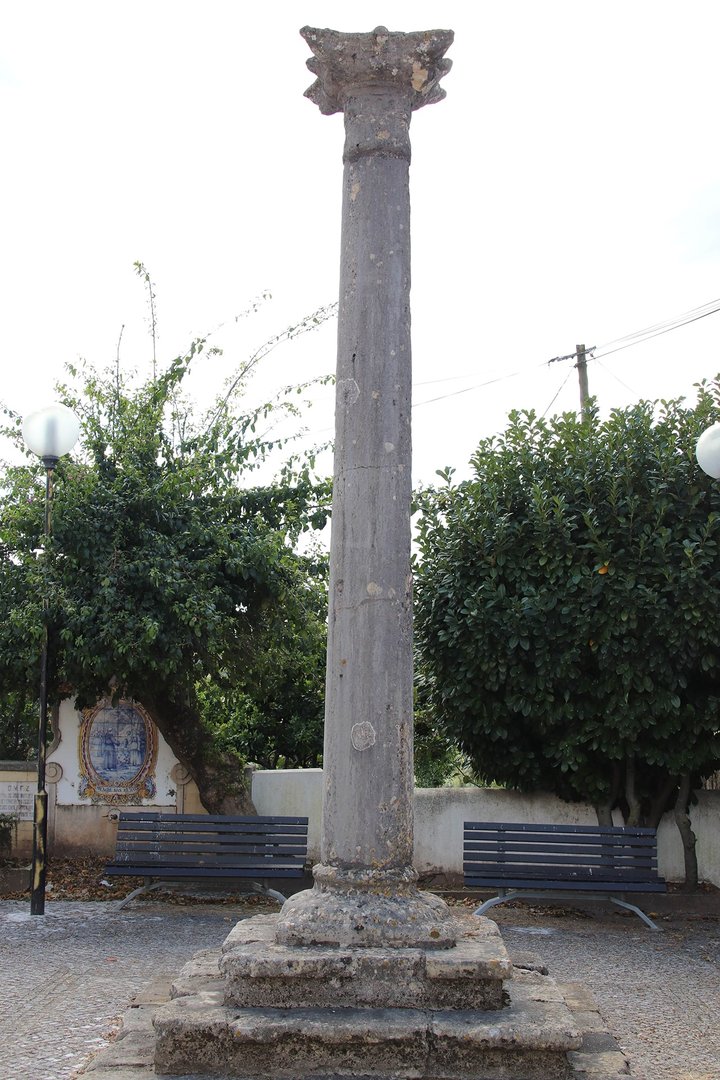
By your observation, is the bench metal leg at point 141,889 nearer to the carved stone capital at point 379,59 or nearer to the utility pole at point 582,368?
the carved stone capital at point 379,59

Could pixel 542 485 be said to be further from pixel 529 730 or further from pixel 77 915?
pixel 77 915

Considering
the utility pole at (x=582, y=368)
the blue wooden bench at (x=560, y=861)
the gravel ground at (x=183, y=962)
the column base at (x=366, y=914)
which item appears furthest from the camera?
the utility pole at (x=582, y=368)

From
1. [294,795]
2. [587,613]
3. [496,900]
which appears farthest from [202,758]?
[587,613]

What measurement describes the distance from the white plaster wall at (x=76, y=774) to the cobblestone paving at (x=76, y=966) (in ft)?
4.64

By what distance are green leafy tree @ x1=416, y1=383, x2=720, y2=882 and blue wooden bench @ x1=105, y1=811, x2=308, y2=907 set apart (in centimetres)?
189

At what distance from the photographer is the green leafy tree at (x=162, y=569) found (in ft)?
30.0

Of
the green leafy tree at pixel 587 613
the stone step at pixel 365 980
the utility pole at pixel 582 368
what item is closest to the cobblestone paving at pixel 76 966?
the stone step at pixel 365 980

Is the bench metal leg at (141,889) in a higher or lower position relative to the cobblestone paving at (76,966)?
higher

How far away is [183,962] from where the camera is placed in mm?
7070

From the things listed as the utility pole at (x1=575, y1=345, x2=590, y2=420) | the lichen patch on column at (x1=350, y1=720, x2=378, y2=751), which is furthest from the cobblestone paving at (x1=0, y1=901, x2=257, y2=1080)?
the utility pole at (x1=575, y1=345, x2=590, y2=420)

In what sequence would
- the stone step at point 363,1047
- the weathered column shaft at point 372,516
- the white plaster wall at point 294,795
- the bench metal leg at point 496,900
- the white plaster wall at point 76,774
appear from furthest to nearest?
1. the white plaster wall at point 76,774
2. the white plaster wall at point 294,795
3. the bench metal leg at point 496,900
4. the weathered column shaft at point 372,516
5. the stone step at point 363,1047

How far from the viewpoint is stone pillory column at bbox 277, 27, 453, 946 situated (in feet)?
16.2

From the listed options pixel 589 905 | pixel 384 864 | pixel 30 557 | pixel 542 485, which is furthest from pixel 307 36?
pixel 589 905

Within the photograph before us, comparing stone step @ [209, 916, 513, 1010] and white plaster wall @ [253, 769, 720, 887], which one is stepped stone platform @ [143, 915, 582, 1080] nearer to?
stone step @ [209, 916, 513, 1010]
